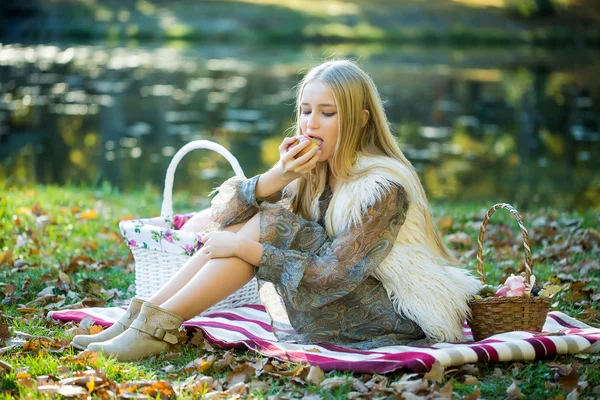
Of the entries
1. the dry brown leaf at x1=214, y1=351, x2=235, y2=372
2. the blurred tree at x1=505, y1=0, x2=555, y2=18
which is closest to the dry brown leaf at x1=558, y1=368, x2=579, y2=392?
the dry brown leaf at x1=214, y1=351, x2=235, y2=372

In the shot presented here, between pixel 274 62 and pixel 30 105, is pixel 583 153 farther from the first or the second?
pixel 274 62

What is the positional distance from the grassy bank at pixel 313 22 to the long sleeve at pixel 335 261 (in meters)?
25.5

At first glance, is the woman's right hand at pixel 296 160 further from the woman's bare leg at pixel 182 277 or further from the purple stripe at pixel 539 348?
the purple stripe at pixel 539 348

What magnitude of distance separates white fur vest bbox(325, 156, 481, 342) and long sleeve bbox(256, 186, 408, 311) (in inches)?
2.4

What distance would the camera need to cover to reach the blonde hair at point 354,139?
12.3 ft

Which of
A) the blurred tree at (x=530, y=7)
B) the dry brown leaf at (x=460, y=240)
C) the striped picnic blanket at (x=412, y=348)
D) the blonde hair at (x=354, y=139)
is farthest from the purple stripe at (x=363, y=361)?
the blurred tree at (x=530, y=7)

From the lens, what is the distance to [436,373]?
10.6 feet

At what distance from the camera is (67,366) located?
11.1 feet

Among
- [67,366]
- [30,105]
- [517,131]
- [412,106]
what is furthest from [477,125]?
[67,366]

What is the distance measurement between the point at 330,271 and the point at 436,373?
649mm

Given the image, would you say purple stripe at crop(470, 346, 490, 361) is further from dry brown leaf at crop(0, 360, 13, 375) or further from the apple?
dry brown leaf at crop(0, 360, 13, 375)

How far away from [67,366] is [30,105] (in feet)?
39.8

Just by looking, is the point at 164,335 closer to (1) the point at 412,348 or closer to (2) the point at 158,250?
(2) the point at 158,250

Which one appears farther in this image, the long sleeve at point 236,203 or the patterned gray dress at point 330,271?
the long sleeve at point 236,203
